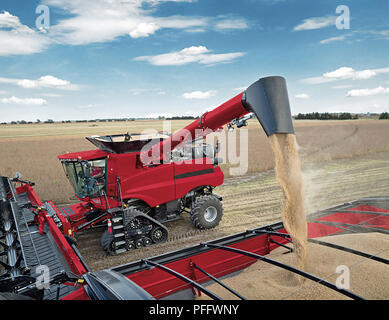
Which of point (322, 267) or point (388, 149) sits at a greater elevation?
point (388, 149)

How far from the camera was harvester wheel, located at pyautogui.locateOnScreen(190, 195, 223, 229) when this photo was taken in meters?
6.55

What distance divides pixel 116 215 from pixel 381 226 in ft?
14.4

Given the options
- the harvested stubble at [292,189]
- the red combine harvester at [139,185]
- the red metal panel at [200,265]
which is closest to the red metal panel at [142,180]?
the red combine harvester at [139,185]

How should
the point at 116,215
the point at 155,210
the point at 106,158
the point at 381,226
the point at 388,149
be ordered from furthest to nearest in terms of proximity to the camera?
the point at 388,149, the point at 155,210, the point at 106,158, the point at 116,215, the point at 381,226

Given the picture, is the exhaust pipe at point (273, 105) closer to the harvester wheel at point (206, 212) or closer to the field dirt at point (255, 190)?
the field dirt at point (255, 190)

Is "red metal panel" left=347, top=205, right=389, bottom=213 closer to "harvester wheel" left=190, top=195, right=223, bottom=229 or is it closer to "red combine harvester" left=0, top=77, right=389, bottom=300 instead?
"red combine harvester" left=0, top=77, right=389, bottom=300

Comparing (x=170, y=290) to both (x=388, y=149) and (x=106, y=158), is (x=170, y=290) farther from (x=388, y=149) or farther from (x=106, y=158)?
(x=388, y=149)

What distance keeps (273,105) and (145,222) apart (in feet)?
11.8

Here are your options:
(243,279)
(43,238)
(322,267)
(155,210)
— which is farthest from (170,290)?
(155,210)

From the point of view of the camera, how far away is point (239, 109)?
13.4 feet

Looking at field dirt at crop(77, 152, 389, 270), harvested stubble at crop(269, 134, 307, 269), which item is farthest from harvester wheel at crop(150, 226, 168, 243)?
harvested stubble at crop(269, 134, 307, 269)

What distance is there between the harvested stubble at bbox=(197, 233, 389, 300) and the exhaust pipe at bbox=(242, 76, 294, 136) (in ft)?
5.16

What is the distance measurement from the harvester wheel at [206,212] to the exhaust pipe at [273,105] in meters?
3.49

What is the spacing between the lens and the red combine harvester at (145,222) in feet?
9.25
